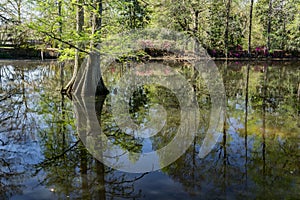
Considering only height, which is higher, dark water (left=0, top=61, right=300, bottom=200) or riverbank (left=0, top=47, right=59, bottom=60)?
riverbank (left=0, top=47, right=59, bottom=60)

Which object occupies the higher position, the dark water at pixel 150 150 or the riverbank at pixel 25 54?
the riverbank at pixel 25 54

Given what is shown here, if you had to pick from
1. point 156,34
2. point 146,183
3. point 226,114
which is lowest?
point 146,183

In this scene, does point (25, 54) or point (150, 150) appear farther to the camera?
point (25, 54)

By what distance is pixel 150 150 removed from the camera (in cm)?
468

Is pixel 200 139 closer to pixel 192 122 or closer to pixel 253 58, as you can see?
pixel 192 122

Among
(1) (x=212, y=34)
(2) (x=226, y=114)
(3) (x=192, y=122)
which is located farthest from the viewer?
(1) (x=212, y=34)

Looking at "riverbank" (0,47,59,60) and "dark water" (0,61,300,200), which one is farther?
"riverbank" (0,47,59,60)

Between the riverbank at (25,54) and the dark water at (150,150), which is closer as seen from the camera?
the dark water at (150,150)

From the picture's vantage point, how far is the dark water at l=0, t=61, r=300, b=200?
128 inches

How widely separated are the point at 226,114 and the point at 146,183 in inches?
146

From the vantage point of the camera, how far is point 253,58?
1088 inches

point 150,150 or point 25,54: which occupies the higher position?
point 25,54

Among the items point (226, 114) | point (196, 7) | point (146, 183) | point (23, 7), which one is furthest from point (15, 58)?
point (146, 183)

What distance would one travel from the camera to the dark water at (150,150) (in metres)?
3.26
